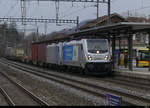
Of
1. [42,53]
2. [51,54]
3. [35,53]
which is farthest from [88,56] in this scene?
[35,53]

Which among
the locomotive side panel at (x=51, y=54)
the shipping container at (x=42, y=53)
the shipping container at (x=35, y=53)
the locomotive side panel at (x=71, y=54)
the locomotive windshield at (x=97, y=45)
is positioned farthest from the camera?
the shipping container at (x=35, y=53)

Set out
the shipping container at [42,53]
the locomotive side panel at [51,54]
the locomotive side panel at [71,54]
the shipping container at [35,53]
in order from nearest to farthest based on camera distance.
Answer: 1. the locomotive side panel at [71,54]
2. the locomotive side panel at [51,54]
3. the shipping container at [42,53]
4. the shipping container at [35,53]

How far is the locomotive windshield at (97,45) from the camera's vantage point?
63.7 ft

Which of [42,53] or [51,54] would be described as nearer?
[51,54]

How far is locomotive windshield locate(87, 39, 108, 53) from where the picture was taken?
19406mm

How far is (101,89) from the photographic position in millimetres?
13312

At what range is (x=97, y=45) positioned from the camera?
19.6 m

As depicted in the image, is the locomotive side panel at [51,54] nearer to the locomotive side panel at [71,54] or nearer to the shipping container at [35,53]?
the locomotive side panel at [71,54]

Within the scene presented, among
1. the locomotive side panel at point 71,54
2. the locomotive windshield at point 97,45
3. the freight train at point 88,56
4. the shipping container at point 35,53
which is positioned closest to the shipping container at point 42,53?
the shipping container at point 35,53

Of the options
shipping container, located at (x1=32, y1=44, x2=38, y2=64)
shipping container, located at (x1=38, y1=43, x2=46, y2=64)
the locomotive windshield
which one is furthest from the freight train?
shipping container, located at (x1=32, y1=44, x2=38, y2=64)

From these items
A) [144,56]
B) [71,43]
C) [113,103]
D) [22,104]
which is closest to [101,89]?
[22,104]

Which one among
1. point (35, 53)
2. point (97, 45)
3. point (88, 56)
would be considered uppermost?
point (97, 45)

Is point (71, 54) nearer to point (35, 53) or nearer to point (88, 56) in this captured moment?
point (88, 56)

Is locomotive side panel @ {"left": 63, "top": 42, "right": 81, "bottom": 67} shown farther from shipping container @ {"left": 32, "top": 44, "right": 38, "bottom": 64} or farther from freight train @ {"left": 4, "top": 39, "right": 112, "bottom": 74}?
shipping container @ {"left": 32, "top": 44, "right": 38, "bottom": 64}
